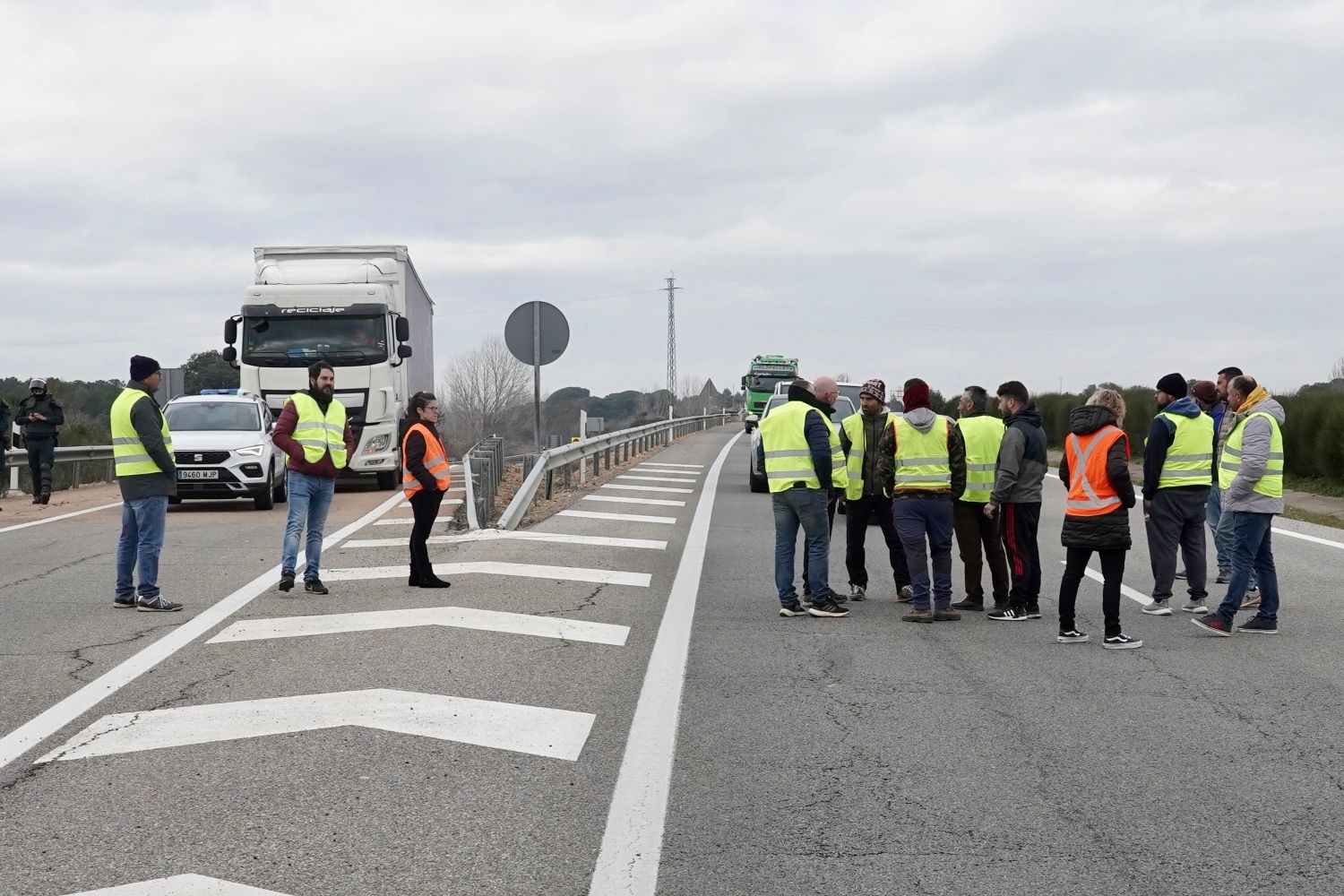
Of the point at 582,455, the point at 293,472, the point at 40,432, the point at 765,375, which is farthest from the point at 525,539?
the point at 765,375

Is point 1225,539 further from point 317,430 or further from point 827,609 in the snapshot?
A: point 317,430

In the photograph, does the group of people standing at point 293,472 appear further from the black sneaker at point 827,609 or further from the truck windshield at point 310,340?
the truck windshield at point 310,340

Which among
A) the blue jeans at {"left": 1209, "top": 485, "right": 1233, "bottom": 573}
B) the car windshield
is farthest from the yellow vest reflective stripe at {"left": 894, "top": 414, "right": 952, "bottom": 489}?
the car windshield

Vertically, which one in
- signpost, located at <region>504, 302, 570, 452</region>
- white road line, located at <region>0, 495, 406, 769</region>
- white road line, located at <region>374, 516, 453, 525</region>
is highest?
signpost, located at <region>504, 302, 570, 452</region>

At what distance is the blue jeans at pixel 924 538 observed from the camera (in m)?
10.1

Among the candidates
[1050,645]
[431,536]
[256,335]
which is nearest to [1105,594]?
[1050,645]

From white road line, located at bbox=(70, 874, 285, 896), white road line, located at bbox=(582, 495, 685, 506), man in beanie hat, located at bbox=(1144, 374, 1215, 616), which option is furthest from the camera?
white road line, located at bbox=(582, 495, 685, 506)

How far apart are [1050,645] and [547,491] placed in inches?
457

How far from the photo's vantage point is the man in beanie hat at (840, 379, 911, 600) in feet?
36.6

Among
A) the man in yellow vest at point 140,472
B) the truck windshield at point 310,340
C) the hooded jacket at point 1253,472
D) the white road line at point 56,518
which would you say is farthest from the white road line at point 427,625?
the truck windshield at point 310,340

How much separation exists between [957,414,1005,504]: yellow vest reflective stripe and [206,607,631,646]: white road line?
3.06 m

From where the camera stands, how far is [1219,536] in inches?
454

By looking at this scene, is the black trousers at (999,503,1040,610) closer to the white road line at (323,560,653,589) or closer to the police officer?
the white road line at (323,560,653,589)

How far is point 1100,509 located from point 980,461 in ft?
5.75
